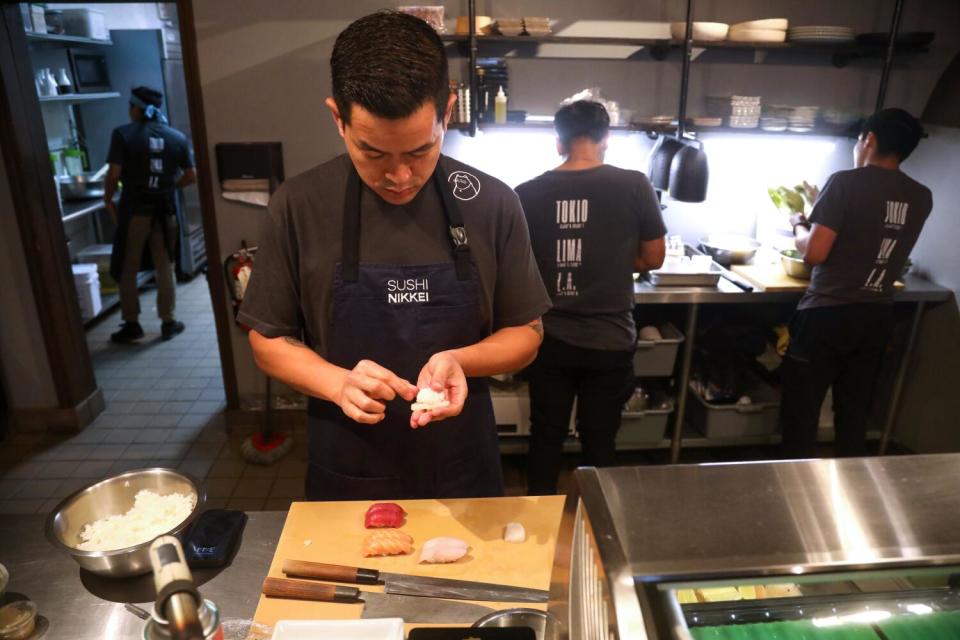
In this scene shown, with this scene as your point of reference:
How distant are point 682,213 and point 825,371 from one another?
1.30 m

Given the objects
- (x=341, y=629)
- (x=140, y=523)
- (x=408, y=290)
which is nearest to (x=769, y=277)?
(x=408, y=290)

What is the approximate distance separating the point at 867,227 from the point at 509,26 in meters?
1.95

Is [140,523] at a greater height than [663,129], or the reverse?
[663,129]

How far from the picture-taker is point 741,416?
3.58 meters

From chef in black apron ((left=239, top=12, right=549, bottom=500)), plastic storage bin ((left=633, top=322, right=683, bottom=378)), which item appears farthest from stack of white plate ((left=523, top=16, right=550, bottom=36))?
chef in black apron ((left=239, top=12, right=549, bottom=500))

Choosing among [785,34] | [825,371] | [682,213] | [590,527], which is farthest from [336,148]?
[590,527]

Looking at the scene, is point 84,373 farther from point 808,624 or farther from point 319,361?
point 808,624

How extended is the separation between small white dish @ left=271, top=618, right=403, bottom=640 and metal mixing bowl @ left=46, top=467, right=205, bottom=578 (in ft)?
1.18

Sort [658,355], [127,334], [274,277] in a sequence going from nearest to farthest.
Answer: [274,277] → [658,355] → [127,334]

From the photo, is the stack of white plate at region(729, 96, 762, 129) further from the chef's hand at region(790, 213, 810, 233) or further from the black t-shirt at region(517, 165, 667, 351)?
the black t-shirt at region(517, 165, 667, 351)

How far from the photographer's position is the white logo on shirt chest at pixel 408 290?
161cm

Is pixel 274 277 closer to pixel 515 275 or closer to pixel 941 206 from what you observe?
pixel 515 275

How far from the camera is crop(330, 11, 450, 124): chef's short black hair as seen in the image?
1.26 metres

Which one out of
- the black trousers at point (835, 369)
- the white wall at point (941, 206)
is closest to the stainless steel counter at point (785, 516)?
the black trousers at point (835, 369)
